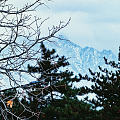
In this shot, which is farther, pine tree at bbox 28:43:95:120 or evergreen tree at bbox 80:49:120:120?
evergreen tree at bbox 80:49:120:120

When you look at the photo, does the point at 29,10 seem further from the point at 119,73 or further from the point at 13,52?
the point at 119,73

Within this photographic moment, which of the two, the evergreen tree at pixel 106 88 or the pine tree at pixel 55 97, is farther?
the evergreen tree at pixel 106 88

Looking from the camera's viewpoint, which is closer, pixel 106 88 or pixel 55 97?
pixel 55 97

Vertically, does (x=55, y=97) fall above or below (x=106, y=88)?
below

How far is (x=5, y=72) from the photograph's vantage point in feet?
14.3

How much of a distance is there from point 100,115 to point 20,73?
664 cm

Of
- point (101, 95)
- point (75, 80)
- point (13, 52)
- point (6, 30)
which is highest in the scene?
point (75, 80)

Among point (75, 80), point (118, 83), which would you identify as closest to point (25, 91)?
point (118, 83)

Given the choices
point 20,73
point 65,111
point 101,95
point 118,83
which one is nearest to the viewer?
point 20,73

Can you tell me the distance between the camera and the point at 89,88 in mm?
17359

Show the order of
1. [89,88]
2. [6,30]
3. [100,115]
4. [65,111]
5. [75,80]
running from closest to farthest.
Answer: [6,30]
[100,115]
[65,111]
[89,88]
[75,80]

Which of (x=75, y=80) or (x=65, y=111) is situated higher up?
(x=75, y=80)

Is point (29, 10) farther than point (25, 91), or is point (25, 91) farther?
point (29, 10)

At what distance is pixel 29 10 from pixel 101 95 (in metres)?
11.8
